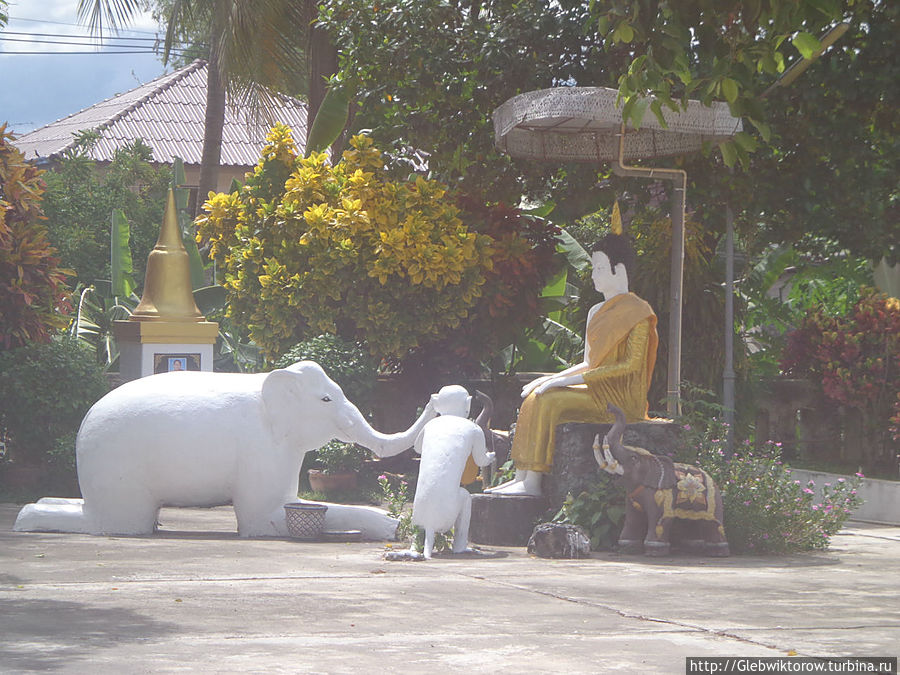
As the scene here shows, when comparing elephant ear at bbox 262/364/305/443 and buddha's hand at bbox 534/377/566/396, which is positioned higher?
buddha's hand at bbox 534/377/566/396

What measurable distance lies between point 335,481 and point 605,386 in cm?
430

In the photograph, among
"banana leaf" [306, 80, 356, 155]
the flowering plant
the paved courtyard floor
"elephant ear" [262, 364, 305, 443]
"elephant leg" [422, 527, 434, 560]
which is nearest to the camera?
the paved courtyard floor

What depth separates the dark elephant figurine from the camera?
8.41 m

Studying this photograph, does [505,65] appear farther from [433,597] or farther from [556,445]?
[433,597]

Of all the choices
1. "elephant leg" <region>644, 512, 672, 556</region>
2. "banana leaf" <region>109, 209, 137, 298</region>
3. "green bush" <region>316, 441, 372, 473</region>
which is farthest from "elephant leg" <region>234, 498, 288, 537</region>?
"banana leaf" <region>109, 209, 137, 298</region>

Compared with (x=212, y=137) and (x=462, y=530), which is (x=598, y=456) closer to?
(x=462, y=530)

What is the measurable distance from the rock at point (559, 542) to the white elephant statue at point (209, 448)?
1251 mm

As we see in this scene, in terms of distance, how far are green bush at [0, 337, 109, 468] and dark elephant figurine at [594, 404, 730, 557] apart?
19.5 feet

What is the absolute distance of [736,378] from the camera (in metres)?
14.5

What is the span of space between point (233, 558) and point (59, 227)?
40.2 ft

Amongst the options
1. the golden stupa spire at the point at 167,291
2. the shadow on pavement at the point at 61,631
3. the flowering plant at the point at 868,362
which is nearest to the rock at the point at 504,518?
the shadow on pavement at the point at 61,631

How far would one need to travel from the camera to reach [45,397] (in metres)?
12.2

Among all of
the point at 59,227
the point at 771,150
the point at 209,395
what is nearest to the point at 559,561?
the point at 209,395

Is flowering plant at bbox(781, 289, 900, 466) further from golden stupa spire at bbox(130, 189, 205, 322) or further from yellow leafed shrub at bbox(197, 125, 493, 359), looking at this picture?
golden stupa spire at bbox(130, 189, 205, 322)
